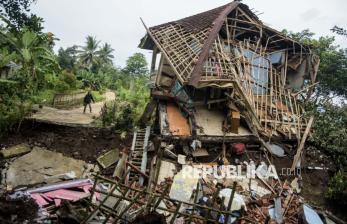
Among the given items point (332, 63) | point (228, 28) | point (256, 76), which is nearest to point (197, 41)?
point (228, 28)

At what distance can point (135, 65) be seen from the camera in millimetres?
45125

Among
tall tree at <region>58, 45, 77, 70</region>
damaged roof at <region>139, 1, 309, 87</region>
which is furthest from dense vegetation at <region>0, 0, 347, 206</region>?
tall tree at <region>58, 45, 77, 70</region>

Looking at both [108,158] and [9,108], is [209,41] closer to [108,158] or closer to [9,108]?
[108,158]

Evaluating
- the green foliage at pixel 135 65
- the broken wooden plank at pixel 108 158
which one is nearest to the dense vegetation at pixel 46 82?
the broken wooden plank at pixel 108 158

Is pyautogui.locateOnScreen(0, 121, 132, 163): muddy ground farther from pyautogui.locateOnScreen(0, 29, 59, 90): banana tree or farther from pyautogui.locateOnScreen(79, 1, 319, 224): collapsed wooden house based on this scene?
pyautogui.locateOnScreen(0, 29, 59, 90): banana tree

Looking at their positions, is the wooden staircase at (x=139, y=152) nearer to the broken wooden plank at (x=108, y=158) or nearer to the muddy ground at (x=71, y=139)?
the muddy ground at (x=71, y=139)

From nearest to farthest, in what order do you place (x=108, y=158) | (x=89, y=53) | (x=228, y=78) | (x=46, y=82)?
(x=228, y=78), (x=108, y=158), (x=46, y=82), (x=89, y=53)

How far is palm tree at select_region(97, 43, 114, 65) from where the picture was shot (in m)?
39.9

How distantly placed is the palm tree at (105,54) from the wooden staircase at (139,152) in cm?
2836

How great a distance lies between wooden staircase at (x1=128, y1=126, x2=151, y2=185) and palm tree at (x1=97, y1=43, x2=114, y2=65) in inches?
1116

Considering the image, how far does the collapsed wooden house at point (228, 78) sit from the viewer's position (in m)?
11.6

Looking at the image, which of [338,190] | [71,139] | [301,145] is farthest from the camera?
[71,139]

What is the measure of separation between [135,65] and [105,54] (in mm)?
5497

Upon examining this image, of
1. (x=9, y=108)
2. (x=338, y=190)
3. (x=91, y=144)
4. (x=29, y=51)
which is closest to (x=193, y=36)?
(x=91, y=144)
